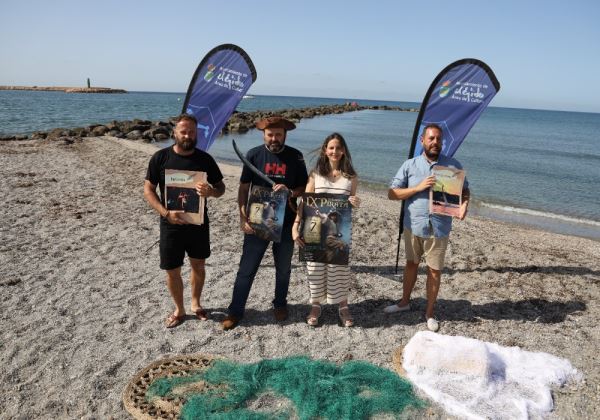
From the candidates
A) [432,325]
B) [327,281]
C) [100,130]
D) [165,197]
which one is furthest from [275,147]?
[100,130]

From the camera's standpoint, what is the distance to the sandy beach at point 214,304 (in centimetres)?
352

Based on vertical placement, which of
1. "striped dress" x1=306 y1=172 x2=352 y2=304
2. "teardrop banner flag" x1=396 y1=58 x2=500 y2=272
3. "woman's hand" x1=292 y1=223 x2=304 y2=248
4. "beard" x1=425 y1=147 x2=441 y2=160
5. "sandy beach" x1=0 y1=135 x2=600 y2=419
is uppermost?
"teardrop banner flag" x1=396 y1=58 x2=500 y2=272

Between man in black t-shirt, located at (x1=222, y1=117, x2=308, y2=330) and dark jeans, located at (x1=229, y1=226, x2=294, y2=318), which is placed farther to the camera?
dark jeans, located at (x1=229, y1=226, x2=294, y2=318)

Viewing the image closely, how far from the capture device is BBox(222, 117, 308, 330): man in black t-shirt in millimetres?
3994

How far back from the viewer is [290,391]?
130 inches

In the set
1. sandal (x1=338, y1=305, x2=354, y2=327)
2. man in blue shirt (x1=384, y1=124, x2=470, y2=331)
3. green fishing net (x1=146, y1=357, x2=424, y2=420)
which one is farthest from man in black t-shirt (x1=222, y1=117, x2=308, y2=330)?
man in blue shirt (x1=384, y1=124, x2=470, y2=331)

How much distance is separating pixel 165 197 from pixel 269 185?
0.97m

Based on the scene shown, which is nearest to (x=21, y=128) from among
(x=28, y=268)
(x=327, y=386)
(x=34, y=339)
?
(x=28, y=268)

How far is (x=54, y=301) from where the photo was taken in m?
4.69

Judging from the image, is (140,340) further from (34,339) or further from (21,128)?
(21,128)

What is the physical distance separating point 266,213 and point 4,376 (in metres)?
2.52

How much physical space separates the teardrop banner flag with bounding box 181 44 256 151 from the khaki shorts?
287 cm

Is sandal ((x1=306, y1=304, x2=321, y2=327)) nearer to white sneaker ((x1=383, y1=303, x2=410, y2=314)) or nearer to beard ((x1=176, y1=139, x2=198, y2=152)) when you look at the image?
white sneaker ((x1=383, y1=303, x2=410, y2=314))

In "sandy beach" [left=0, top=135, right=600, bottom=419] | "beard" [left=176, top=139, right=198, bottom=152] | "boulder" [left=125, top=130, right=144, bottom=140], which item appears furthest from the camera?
"boulder" [left=125, top=130, right=144, bottom=140]
